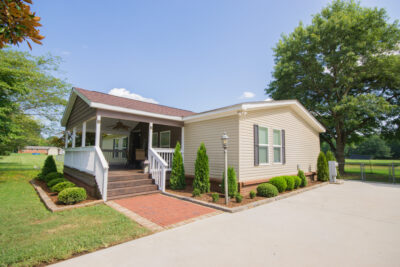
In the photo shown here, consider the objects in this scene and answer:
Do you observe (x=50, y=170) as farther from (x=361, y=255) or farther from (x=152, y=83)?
(x=361, y=255)

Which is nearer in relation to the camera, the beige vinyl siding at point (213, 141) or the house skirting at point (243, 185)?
the house skirting at point (243, 185)

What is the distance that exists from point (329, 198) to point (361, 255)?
4484 mm

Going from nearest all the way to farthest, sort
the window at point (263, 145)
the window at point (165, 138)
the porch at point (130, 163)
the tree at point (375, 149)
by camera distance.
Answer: the porch at point (130, 163)
the window at point (263, 145)
the window at point (165, 138)
the tree at point (375, 149)

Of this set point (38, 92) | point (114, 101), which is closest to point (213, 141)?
point (114, 101)

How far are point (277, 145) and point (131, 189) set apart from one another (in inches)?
242

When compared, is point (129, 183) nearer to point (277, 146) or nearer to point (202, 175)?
point (202, 175)

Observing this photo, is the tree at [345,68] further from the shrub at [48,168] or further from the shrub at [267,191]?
the shrub at [48,168]

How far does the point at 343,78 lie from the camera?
14344mm

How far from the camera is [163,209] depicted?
16.6 feet

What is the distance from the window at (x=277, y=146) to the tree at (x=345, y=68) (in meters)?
8.04

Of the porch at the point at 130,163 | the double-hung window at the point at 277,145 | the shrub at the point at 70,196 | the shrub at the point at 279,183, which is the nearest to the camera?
the shrub at the point at 70,196

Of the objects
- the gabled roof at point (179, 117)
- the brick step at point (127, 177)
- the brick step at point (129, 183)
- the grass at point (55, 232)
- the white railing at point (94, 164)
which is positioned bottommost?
the grass at point (55, 232)

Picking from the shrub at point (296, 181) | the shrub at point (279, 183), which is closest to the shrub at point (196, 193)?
the shrub at point (279, 183)

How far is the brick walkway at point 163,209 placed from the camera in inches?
171
